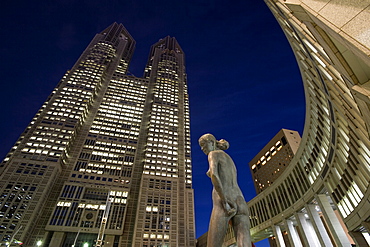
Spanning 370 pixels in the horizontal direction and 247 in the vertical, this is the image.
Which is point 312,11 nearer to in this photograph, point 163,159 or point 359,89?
point 359,89

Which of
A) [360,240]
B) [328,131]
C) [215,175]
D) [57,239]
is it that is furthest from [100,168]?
[215,175]

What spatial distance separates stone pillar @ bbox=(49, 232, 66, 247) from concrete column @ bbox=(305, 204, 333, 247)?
58247 mm

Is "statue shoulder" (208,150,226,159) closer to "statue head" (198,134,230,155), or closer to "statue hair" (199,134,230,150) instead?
"statue head" (198,134,230,155)

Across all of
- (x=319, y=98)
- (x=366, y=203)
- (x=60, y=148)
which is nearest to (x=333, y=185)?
(x=366, y=203)

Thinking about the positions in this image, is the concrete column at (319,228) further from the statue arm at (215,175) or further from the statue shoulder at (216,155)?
the statue arm at (215,175)

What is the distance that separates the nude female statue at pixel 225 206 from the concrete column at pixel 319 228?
36.9 m

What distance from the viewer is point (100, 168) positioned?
71000mm

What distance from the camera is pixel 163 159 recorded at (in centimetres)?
7731

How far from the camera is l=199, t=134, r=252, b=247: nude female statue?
4809mm

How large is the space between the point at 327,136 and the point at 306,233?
18862 millimetres

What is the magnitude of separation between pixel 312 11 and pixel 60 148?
7475 centimetres

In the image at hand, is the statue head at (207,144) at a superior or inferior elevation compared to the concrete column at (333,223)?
inferior

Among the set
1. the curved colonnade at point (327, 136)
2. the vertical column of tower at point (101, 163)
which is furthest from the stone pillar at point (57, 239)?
the curved colonnade at point (327, 136)

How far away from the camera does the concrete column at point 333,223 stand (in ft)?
95.1
